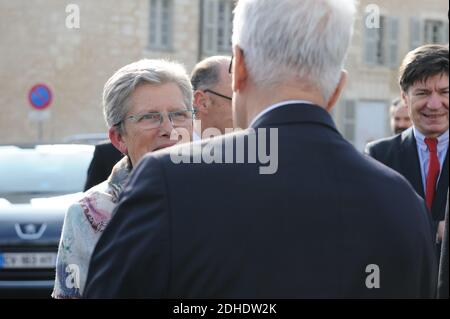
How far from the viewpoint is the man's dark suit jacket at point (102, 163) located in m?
6.48

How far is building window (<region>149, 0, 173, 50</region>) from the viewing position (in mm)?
32500

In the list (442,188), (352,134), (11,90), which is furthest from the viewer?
(352,134)

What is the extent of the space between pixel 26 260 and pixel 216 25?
27230 mm

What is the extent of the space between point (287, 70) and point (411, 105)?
2.95 metres

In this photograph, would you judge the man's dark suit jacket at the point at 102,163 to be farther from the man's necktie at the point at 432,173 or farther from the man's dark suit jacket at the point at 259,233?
the man's dark suit jacket at the point at 259,233

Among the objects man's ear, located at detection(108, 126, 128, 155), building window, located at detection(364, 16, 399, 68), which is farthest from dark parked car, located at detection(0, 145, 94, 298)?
building window, located at detection(364, 16, 399, 68)

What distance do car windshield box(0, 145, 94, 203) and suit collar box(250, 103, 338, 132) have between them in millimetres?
5714

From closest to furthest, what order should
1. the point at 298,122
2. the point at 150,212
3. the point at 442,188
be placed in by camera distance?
the point at 150,212 < the point at 298,122 < the point at 442,188

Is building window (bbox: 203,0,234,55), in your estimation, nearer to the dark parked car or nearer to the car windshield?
the car windshield

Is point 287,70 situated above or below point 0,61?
below

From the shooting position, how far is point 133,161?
4.18 metres
